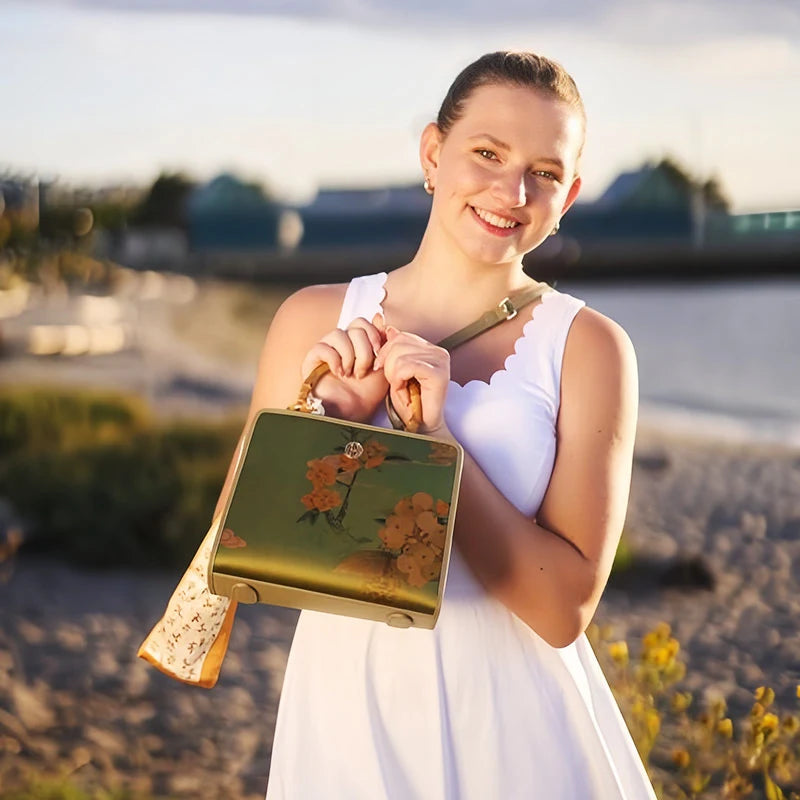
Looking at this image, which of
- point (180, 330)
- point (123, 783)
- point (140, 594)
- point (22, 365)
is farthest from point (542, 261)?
point (123, 783)

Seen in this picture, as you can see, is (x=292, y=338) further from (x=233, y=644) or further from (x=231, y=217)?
(x=231, y=217)

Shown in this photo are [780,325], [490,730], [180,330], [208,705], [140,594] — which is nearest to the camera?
[490,730]

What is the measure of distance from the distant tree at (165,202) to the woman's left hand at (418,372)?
65.7 feet

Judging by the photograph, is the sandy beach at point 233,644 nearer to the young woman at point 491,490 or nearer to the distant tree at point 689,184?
the young woman at point 491,490

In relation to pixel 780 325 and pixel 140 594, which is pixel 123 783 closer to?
pixel 140 594

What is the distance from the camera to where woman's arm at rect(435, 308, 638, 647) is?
146 centimetres

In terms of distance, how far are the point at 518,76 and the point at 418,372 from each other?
0.41 m

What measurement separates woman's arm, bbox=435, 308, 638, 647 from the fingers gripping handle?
0.09 metres

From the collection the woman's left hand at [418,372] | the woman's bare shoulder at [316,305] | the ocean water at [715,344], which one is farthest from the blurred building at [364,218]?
the woman's left hand at [418,372]

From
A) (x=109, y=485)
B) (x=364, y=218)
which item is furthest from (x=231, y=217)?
(x=109, y=485)

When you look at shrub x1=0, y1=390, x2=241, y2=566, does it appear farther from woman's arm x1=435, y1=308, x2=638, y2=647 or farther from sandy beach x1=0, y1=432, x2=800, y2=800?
woman's arm x1=435, y1=308, x2=638, y2=647

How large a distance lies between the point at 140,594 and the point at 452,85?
5.14 metres

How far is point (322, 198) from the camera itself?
32094 millimetres

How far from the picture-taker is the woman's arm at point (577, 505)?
1464 mm
